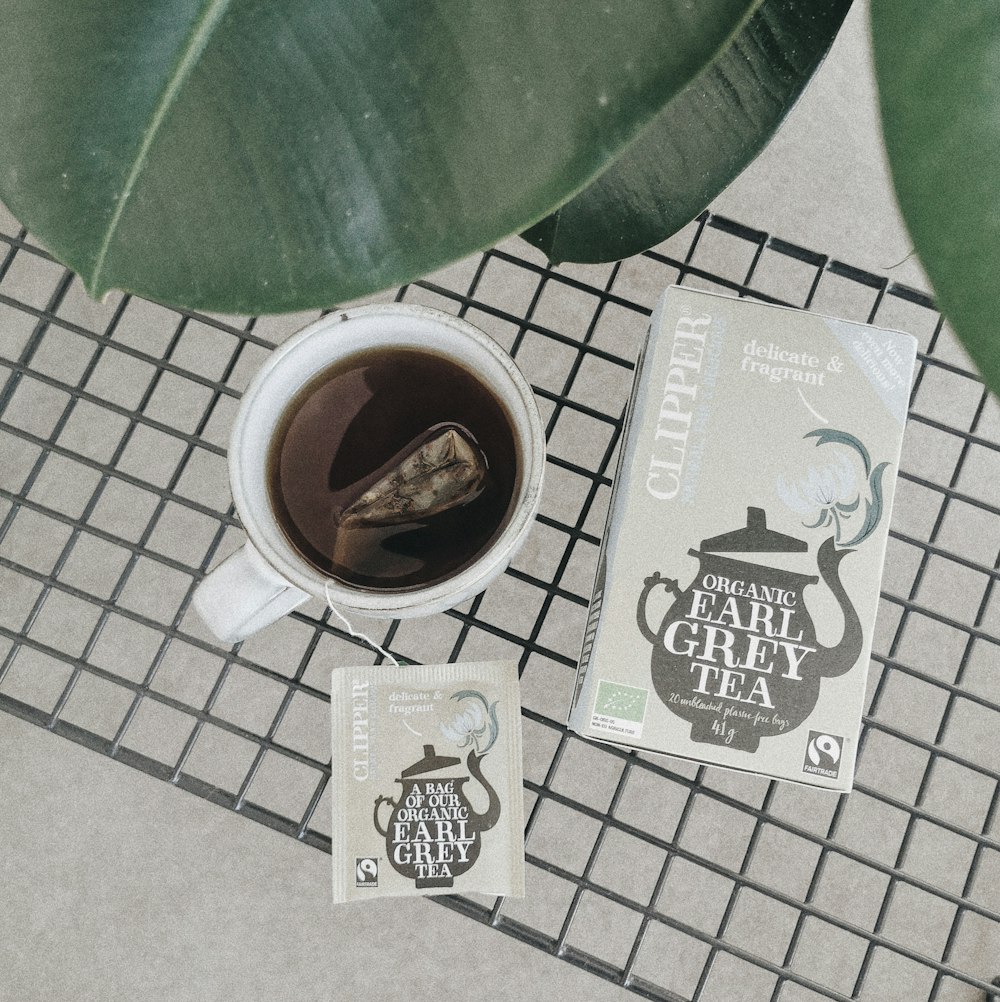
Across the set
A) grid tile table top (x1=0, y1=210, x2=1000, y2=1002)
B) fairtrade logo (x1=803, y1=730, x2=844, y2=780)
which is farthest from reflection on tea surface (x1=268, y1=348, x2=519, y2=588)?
grid tile table top (x1=0, y1=210, x2=1000, y2=1002)

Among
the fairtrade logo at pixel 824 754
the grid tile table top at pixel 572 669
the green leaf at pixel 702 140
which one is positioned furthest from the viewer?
the grid tile table top at pixel 572 669

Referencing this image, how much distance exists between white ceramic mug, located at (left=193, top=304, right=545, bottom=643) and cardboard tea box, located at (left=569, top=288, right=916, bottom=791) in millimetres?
91

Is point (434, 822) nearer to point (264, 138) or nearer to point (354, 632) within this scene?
point (354, 632)

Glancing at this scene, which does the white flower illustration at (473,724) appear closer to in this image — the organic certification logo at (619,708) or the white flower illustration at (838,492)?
the organic certification logo at (619,708)

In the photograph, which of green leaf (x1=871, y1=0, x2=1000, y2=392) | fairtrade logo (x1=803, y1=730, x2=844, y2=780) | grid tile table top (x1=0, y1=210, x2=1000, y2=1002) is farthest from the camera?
grid tile table top (x1=0, y1=210, x2=1000, y2=1002)

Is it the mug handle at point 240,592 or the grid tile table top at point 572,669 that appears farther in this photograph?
the grid tile table top at point 572,669

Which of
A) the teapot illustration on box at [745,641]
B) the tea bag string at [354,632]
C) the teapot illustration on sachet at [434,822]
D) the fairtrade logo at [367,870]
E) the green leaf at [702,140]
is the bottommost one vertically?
the fairtrade logo at [367,870]

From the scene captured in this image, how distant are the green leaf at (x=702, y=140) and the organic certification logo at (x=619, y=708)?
0.24 meters

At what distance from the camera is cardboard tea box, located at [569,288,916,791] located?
49 centimetres

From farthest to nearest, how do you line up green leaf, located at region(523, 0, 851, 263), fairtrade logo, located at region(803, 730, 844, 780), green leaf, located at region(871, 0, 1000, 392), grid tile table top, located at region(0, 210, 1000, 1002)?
grid tile table top, located at region(0, 210, 1000, 1002) → fairtrade logo, located at region(803, 730, 844, 780) → green leaf, located at region(523, 0, 851, 263) → green leaf, located at region(871, 0, 1000, 392)

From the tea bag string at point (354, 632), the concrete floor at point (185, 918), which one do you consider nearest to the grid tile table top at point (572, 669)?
the concrete floor at point (185, 918)

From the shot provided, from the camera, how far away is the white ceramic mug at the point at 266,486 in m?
0.43

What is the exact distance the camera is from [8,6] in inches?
9.9

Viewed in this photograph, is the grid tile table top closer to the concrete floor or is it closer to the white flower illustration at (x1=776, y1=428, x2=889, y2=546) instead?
the concrete floor
